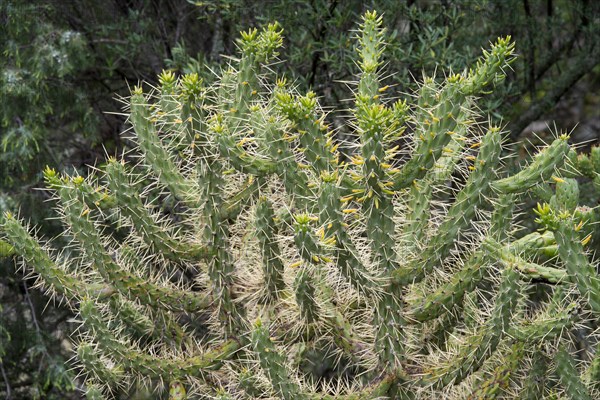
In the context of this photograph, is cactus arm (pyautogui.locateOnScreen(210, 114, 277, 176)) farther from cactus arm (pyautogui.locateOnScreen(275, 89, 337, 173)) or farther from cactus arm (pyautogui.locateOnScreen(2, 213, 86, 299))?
cactus arm (pyautogui.locateOnScreen(2, 213, 86, 299))

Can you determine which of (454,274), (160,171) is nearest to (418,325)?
(454,274)

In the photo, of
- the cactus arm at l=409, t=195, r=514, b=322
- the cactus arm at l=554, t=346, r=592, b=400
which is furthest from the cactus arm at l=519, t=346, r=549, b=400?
the cactus arm at l=409, t=195, r=514, b=322

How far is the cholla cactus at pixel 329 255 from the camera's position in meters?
3.42

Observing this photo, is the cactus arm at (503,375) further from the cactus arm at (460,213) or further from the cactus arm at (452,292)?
the cactus arm at (460,213)

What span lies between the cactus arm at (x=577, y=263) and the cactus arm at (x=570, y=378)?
43 cm

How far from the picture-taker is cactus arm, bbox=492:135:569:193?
3.34 m

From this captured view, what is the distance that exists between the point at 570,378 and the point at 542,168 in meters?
0.83

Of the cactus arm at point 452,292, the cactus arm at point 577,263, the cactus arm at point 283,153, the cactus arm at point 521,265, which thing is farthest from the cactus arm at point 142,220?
the cactus arm at point 577,263

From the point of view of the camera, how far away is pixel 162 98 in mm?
4121

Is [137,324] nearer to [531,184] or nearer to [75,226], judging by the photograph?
[75,226]

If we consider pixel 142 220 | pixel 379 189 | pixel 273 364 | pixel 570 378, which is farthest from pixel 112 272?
pixel 570 378

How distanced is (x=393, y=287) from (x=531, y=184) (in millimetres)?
651

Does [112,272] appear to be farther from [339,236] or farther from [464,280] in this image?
[464,280]

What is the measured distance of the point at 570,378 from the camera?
11.8 ft
